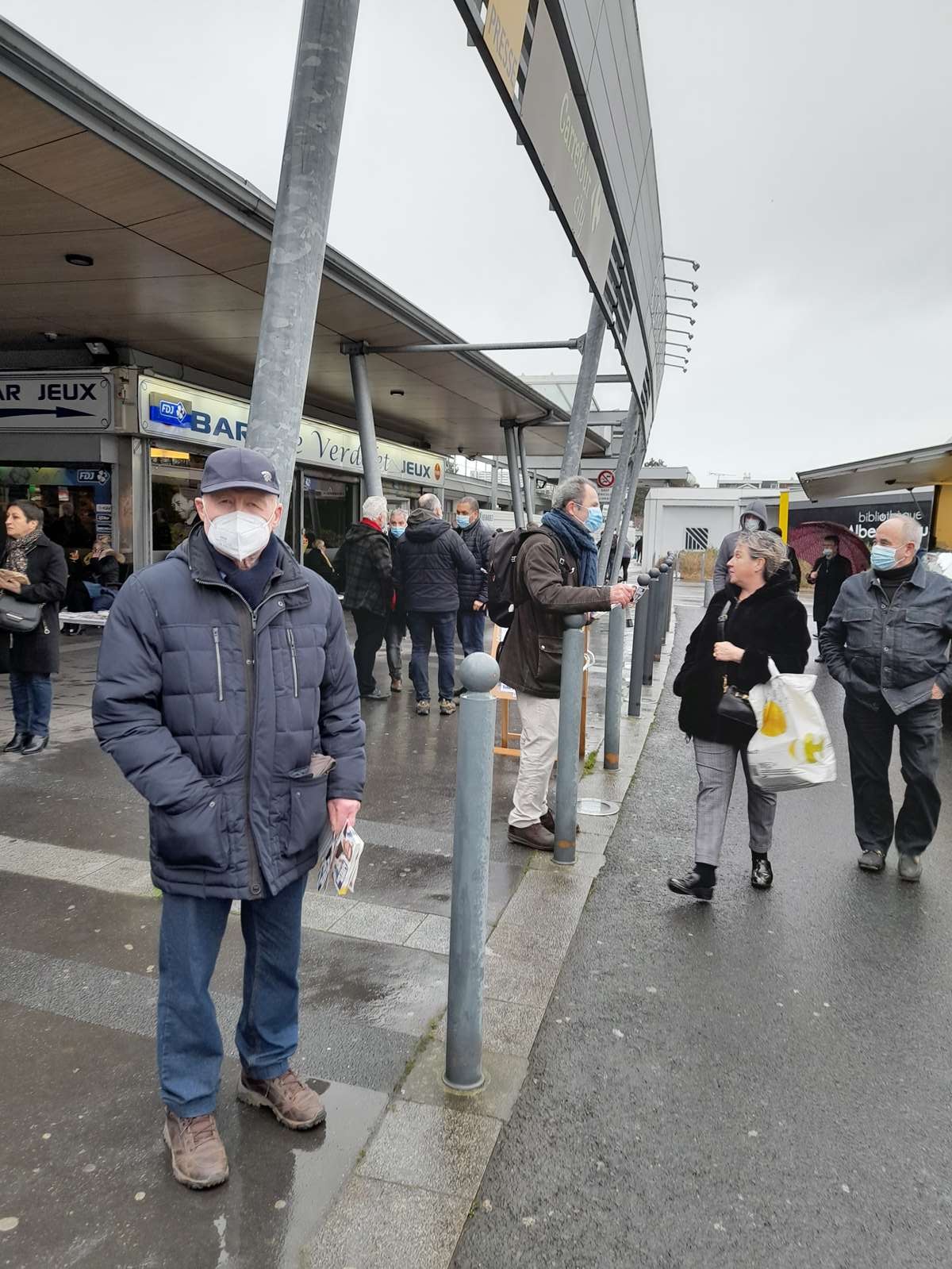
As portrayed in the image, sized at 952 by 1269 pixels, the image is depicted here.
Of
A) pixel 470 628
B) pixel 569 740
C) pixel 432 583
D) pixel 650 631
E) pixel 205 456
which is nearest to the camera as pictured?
pixel 569 740

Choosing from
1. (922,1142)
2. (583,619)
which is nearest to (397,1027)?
(922,1142)

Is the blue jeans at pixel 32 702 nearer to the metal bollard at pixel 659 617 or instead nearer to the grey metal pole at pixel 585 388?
the metal bollard at pixel 659 617

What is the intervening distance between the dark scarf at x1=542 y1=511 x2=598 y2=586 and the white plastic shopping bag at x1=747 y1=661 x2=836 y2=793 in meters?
1.17

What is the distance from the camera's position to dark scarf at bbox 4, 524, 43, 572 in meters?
6.16

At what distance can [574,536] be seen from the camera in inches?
191

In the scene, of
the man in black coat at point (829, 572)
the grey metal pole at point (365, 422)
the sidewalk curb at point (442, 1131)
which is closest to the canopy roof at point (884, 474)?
the man in black coat at point (829, 572)

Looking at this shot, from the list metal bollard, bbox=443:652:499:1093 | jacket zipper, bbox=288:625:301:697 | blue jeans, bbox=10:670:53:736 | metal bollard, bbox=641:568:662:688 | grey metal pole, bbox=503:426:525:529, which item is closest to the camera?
jacket zipper, bbox=288:625:301:697

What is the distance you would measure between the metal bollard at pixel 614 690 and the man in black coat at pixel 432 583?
209 cm

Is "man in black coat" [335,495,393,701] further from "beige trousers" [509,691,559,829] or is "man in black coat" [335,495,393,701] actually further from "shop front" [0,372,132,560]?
"shop front" [0,372,132,560]

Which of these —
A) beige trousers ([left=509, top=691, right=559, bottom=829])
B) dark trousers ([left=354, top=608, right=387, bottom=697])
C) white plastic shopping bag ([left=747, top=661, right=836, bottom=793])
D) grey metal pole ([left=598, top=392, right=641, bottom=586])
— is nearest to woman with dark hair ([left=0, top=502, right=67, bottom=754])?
dark trousers ([left=354, top=608, right=387, bottom=697])

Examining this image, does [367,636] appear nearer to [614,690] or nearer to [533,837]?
[614,690]

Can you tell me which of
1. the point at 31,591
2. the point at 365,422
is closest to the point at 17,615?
the point at 31,591

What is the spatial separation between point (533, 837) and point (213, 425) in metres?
11.2

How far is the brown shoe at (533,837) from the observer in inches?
189
